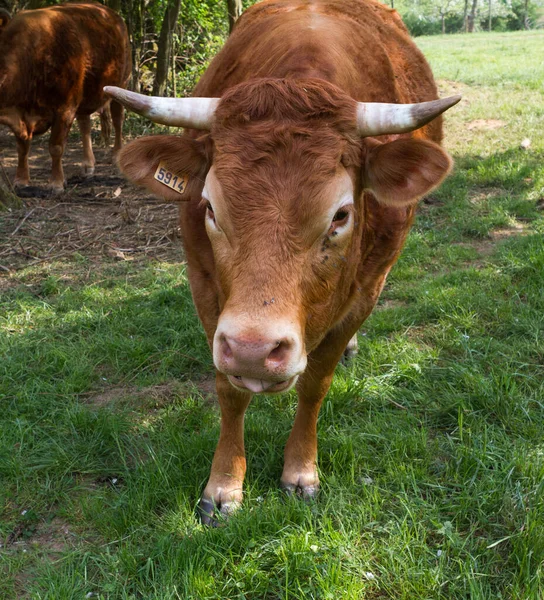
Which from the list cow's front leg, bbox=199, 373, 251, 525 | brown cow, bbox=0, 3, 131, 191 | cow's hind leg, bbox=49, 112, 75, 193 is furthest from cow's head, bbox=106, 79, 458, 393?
brown cow, bbox=0, 3, 131, 191

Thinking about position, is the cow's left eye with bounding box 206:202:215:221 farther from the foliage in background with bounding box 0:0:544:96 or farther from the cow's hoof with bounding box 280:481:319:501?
the foliage in background with bounding box 0:0:544:96

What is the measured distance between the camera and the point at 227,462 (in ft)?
9.73

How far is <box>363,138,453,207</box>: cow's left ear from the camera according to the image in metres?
2.33

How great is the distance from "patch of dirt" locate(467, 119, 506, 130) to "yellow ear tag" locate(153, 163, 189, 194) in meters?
9.13

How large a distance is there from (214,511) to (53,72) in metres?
7.24

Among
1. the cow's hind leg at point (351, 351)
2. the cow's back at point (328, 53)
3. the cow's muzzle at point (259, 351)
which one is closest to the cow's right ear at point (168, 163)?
the cow's back at point (328, 53)

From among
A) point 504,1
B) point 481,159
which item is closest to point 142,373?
point 481,159

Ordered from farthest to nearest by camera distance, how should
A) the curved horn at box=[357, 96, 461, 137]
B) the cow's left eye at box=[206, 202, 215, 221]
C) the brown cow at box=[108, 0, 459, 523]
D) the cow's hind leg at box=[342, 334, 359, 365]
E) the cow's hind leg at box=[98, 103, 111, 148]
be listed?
the cow's hind leg at box=[98, 103, 111, 148], the cow's hind leg at box=[342, 334, 359, 365], the cow's left eye at box=[206, 202, 215, 221], the curved horn at box=[357, 96, 461, 137], the brown cow at box=[108, 0, 459, 523]

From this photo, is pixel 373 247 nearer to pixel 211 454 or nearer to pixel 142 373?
pixel 211 454

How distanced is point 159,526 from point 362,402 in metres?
1.44

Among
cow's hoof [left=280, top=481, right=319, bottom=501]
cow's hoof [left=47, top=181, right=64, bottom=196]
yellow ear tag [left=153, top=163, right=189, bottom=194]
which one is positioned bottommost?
cow's hoof [left=47, top=181, right=64, bottom=196]

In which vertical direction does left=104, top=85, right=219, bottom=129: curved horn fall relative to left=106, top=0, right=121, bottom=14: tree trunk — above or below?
above

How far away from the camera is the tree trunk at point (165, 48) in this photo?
11109 mm

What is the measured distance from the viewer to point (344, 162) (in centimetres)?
231
